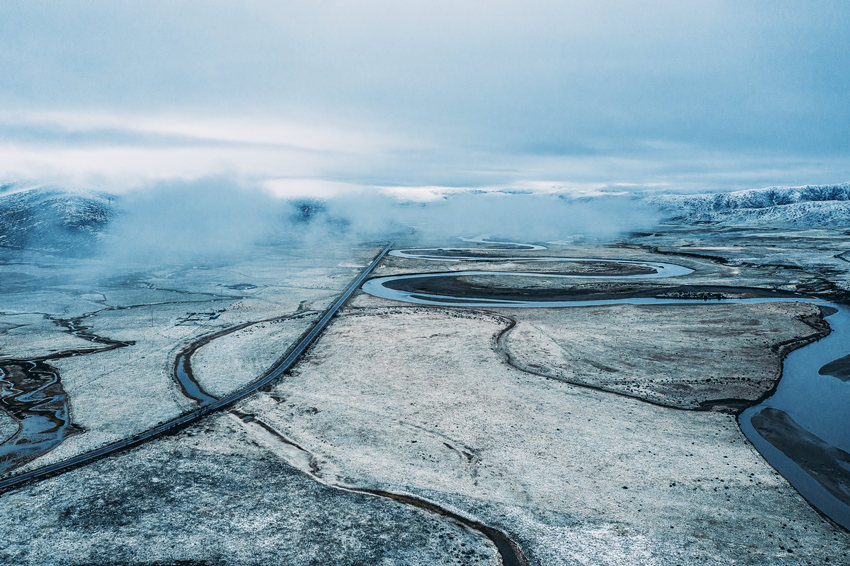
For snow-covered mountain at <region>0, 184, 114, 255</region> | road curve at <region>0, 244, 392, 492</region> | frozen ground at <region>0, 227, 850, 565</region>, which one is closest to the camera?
frozen ground at <region>0, 227, 850, 565</region>

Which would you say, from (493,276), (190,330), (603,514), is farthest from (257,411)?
(493,276)

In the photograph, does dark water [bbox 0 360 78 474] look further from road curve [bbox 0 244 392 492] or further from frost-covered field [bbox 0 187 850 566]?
road curve [bbox 0 244 392 492]

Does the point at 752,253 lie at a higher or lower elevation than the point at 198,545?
Answer: higher

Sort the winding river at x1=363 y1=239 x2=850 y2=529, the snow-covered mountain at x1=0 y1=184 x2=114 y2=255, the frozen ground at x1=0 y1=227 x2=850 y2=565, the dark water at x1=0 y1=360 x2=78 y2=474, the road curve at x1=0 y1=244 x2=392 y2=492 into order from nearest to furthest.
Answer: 1. the frozen ground at x1=0 y1=227 x2=850 y2=565
2. the road curve at x1=0 y1=244 x2=392 y2=492
3. the winding river at x1=363 y1=239 x2=850 y2=529
4. the dark water at x1=0 y1=360 x2=78 y2=474
5. the snow-covered mountain at x1=0 y1=184 x2=114 y2=255

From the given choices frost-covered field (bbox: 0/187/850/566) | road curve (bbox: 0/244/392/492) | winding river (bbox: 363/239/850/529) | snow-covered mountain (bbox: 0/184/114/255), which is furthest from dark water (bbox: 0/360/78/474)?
snow-covered mountain (bbox: 0/184/114/255)

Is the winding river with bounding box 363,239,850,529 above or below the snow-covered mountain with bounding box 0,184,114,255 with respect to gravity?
below

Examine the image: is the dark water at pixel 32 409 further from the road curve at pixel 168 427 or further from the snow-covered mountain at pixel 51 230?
the snow-covered mountain at pixel 51 230

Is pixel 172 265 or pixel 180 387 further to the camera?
pixel 172 265

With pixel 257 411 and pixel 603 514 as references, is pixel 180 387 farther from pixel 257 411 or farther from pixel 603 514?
pixel 603 514

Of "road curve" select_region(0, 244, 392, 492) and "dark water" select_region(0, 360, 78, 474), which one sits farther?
"dark water" select_region(0, 360, 78, 474)

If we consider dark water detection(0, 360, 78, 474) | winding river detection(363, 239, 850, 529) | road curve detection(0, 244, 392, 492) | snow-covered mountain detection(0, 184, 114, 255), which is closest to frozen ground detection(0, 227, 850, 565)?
road curve detection(0, 244, 392, 492)
